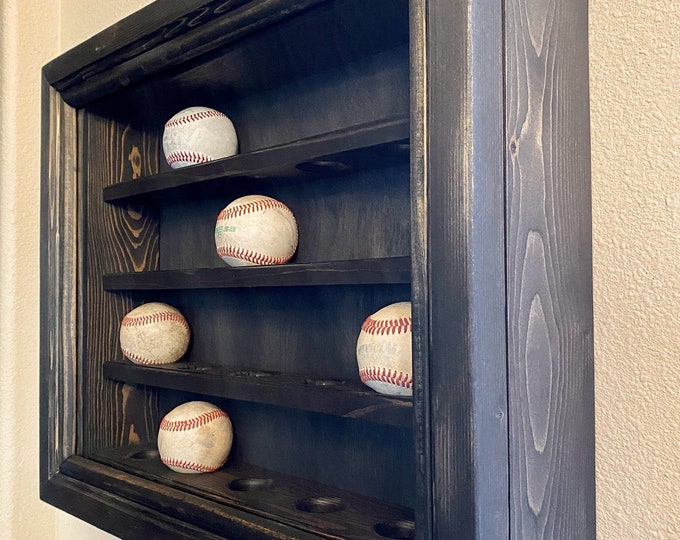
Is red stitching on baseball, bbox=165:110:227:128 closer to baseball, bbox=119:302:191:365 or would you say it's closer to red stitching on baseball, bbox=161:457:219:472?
baseball, bbox=119:302:191:365

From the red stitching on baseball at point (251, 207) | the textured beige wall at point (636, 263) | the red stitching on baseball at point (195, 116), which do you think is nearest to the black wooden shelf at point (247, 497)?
the textured beige wall at point (636, 263)

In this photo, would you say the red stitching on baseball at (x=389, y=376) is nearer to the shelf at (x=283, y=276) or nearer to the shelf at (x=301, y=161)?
the shelf at (x=283, y=276)

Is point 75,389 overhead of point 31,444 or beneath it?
overhead

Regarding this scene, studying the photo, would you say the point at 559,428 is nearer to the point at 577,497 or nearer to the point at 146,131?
the point at 577,497

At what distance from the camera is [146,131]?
1204 mm

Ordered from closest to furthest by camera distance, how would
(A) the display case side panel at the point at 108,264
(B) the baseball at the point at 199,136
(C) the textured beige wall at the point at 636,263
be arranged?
(C) the textured beige wall at the point at 636,263, (B) the baseball at the point at 199,136, (A) the display case side panel at the point at 108,264

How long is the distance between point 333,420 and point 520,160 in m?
0.48

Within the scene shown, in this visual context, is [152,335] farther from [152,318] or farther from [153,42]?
[153,42]

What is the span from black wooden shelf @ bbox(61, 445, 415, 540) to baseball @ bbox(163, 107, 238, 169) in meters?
0.48

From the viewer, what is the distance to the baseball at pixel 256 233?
89 centimetres

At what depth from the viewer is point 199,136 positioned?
0.99 metres

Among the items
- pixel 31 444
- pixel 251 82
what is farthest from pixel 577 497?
pixel 31 444

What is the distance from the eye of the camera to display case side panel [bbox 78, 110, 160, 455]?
1099 millimetres

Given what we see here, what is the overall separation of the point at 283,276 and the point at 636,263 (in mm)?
407
